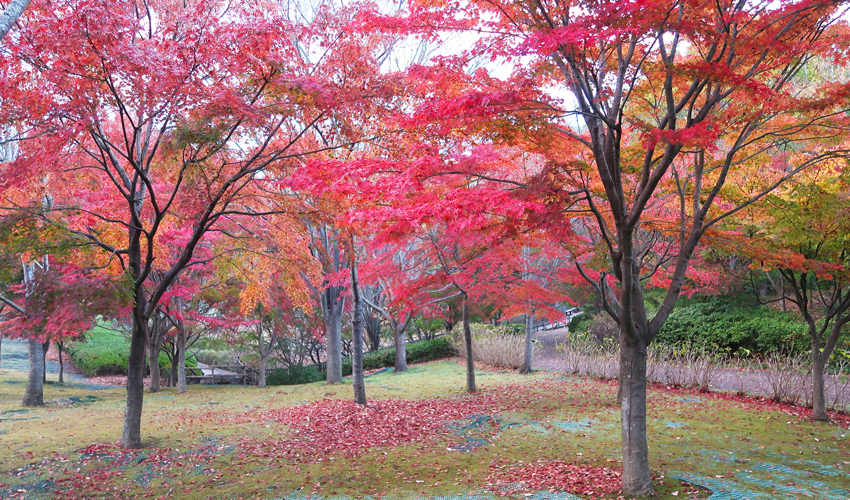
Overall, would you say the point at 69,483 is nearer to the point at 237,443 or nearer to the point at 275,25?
the point at 237,443

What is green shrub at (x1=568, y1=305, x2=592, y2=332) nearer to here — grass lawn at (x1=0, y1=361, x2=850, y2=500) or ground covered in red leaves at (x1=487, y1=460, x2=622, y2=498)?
grass lawn at (x1=0, y1=361, x2=850, y2=500)

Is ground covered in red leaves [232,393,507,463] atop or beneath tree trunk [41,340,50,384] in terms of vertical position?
beneath

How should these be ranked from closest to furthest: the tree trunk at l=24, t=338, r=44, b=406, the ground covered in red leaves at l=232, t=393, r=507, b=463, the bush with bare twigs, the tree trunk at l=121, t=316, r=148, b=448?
the tree trunk at l=121, t=316, r=148, b=448 < the ground covered in red leaves at l=232, t=393, r=507, b=463 < the tree trunk at l=24, t=338, r=44, b=406 < the bush with bare twigs

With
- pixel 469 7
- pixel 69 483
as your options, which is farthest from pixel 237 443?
pixel 469 7

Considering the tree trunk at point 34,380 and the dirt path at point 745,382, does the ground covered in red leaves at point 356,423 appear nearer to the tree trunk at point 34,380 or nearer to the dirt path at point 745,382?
the dirt path at point 745,382

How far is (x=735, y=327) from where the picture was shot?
13.2m

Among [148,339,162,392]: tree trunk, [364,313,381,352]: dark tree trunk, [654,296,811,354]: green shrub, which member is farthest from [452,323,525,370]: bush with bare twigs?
[148,339,162,392]: tree trunk

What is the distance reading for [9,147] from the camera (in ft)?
36.3

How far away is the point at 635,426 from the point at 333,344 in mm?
10697

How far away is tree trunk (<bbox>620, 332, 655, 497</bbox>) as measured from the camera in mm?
4287

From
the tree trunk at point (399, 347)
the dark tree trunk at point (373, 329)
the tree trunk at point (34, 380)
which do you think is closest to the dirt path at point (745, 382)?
the tree trunk at point (399, 347)

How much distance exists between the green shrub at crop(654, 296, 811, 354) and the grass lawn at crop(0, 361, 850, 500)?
14.5 ft

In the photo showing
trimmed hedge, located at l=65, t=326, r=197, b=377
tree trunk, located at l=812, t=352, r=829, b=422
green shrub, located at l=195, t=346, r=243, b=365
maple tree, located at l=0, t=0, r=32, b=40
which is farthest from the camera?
green shrub, located at l=195, t=346, r=243, b=365

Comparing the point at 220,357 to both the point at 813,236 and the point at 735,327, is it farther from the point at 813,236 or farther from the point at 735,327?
the point at 813,236
